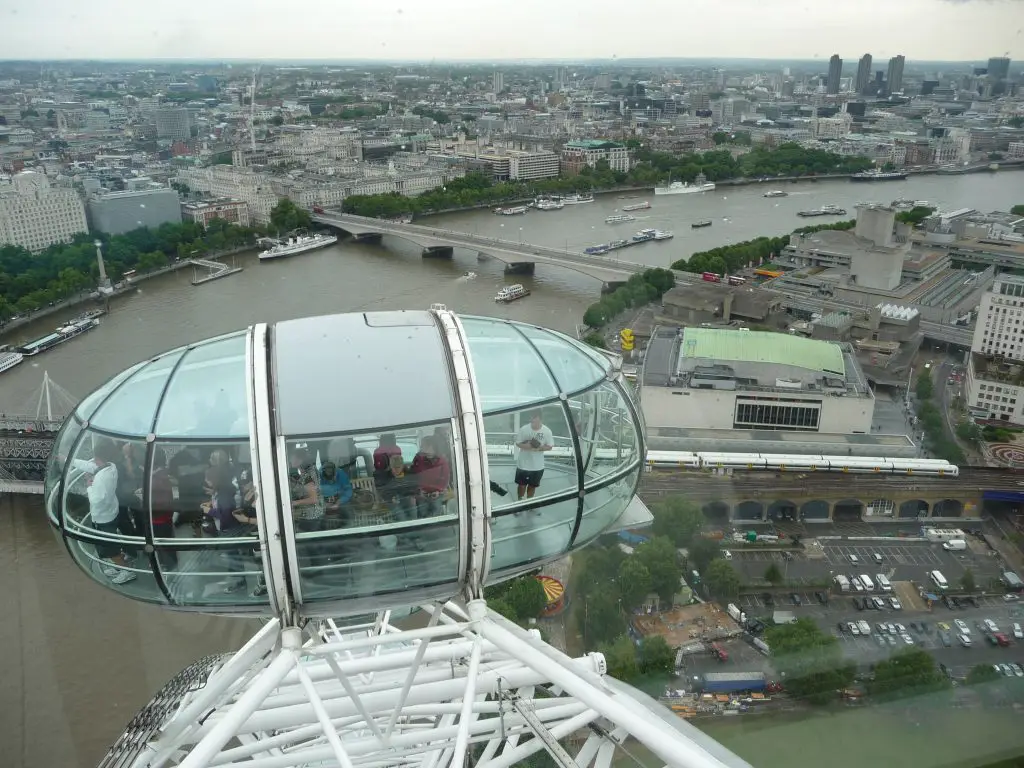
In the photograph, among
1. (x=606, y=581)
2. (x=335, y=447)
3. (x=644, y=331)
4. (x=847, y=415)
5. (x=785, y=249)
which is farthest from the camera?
A: (x=785, y=249)

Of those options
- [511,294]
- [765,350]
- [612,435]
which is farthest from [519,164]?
[612,435]

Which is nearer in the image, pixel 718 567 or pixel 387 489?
pixel 387 489

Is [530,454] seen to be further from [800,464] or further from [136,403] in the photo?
[800,464]

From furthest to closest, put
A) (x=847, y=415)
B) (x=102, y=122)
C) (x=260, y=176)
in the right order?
(x=102, y=122)
(x=260, y=176)
(x=847, y=415)

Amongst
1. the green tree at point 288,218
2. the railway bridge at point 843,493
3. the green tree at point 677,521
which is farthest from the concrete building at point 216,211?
the green tree at point 677,521

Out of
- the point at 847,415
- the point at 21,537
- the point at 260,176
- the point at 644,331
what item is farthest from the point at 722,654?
the point at 260,176

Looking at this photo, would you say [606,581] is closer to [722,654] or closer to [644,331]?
[722,654]

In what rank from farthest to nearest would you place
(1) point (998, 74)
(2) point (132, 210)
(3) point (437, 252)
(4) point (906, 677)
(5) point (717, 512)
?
(1) point (998, 74) → (3) point (437, 252) → (2) point (132, 210) → (5) point (717, 512) → (4) point (906, 677)
